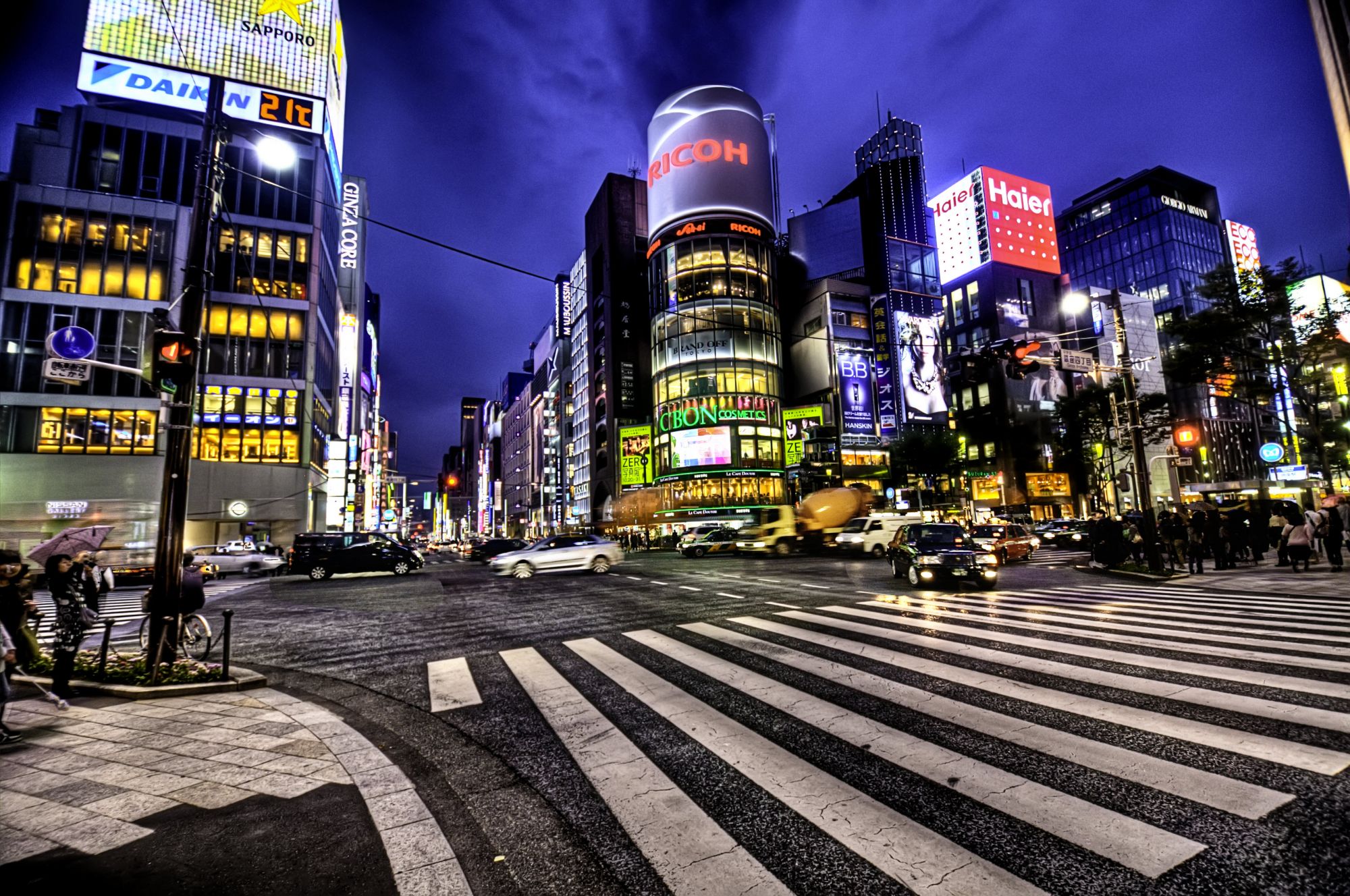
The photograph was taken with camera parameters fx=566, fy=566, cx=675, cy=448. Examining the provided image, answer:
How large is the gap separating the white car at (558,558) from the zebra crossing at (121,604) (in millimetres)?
8954

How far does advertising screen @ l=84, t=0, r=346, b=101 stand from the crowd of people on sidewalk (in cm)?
2409

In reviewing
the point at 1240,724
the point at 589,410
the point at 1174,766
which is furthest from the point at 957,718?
the point at 589,410

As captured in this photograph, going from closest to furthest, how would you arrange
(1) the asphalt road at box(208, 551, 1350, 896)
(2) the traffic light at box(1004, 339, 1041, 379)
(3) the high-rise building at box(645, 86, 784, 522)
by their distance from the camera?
1. (1) the asphalt road at box(208, 551, 1350, 896)
2. (2) the traffic light at box(1004, 339, 1041, 379)
3. (3) the high-rise building at box(645, 86, 784, 522)

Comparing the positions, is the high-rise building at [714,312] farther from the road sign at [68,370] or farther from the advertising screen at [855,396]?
the road sign at [68,370]

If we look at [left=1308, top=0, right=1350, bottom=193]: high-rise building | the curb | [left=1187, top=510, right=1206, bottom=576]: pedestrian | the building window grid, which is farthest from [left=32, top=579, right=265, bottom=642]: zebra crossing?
the building window grid

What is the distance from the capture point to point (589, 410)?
9012 centimetres

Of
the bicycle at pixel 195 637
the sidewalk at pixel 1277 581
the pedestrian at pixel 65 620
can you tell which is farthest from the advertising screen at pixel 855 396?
the pedestrian at pixel 65 620

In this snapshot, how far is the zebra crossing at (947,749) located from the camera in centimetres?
271

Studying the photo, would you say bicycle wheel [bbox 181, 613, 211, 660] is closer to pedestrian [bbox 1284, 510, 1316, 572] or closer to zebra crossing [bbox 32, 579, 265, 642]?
zebra crossing [bbox 32, 579, 265, 642]

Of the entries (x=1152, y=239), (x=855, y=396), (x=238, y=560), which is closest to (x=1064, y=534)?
(x=855, y=396)

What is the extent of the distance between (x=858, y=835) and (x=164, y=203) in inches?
2172

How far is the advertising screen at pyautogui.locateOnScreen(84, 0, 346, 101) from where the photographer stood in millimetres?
10781

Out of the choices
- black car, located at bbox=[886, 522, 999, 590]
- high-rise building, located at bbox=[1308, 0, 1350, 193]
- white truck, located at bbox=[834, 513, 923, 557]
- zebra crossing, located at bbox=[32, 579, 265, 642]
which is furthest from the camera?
white truck, located at bbox=[834, 513, 923, 557]

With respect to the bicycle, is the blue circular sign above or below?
above
